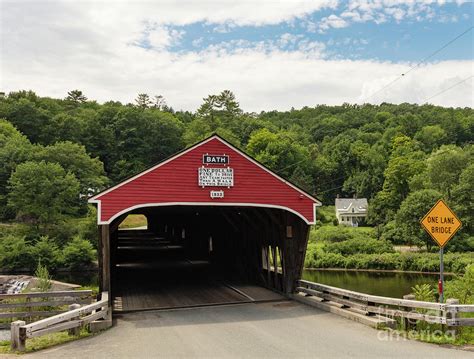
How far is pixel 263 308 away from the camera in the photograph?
12.7 m

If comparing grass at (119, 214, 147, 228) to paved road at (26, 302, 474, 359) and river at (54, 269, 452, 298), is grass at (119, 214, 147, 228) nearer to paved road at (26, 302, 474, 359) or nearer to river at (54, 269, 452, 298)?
river at (54, 269, 452, 298)

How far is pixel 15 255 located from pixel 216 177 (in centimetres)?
2833

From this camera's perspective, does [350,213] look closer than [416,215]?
No

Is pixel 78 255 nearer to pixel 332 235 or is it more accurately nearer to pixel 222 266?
pixel 222 266

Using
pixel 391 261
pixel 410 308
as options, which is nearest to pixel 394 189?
pixel 391 261

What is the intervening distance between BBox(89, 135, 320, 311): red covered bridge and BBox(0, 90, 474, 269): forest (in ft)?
71.2

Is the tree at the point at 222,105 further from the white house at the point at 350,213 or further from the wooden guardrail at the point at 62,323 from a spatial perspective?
the wooden guardrail at the point at 62,323

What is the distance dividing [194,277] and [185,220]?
10.8m

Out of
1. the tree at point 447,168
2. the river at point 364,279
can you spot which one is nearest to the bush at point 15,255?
the river at point 364,279

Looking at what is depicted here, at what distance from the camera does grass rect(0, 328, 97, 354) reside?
27.8ft

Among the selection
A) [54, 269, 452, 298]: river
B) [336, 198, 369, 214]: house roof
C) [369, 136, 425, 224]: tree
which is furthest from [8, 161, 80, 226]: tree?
[336, 198, 369, 214]: house roof

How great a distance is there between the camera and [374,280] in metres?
32.1

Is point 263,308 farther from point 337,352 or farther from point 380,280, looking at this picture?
point 380,280

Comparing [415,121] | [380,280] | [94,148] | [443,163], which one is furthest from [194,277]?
[415,121]
